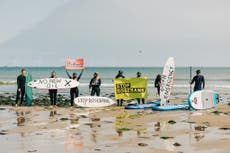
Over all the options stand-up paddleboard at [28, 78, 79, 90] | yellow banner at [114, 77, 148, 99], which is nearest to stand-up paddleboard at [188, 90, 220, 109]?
yellow banner at [114, 77, 148, 99]

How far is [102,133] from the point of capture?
52.1 ft

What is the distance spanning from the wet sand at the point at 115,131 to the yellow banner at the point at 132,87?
9.40ft

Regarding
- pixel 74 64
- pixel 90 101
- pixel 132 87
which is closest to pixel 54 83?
pixel 74 64

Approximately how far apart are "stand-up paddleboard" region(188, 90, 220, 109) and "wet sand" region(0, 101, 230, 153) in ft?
2.10

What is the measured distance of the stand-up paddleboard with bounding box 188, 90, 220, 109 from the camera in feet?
75.3

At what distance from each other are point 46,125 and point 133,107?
7.65 meters

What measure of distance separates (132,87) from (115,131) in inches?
403

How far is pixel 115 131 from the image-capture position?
16328 mm

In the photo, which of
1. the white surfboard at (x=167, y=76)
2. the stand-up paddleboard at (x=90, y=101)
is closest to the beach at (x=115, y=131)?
the white surfboard at (x=167, y=76)

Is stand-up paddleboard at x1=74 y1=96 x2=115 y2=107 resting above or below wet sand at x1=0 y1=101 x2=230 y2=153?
above

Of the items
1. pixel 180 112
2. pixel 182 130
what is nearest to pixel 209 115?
pixel 180 112

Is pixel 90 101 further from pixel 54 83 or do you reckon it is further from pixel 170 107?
pixel 170 107

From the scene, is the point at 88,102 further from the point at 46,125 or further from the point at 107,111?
the point at 46,125

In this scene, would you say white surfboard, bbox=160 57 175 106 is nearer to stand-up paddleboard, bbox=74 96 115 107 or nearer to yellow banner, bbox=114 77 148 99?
yellow banner, bbox=114 77 148 99
